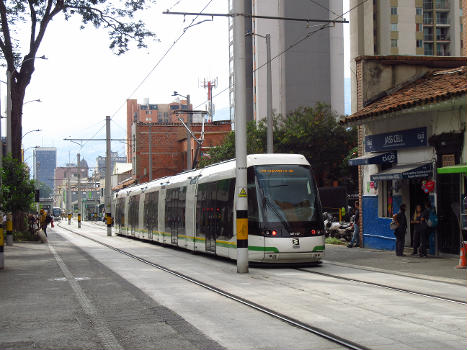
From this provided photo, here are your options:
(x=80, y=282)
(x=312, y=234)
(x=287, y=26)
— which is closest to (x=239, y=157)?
(x=312, y=234)

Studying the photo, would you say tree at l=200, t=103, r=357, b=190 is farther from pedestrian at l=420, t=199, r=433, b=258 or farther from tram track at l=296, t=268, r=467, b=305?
tram track at l=296, t=268, r=467, b=305

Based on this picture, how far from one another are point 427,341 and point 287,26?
3236 inches

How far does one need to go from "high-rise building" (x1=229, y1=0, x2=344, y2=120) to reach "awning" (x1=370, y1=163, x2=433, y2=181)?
63441 millimetres

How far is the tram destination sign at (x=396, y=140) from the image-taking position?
21.5 metres

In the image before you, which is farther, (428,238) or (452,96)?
(428,238)

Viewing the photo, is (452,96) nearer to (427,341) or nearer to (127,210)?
(427,341)

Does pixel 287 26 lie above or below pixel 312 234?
above

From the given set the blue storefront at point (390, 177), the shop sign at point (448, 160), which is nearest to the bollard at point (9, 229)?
the blue storefront at point (390, 177)

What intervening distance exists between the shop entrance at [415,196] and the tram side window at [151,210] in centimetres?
1209

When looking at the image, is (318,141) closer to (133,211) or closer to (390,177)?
(133,211)

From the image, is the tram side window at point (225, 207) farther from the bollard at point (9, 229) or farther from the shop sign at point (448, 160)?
the bollard at point (9, 229)

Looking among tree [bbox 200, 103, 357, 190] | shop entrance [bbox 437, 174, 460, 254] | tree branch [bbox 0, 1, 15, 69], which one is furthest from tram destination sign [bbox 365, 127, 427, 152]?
tree [bbox 200, 103, 357, 190]

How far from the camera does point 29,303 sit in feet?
38.7

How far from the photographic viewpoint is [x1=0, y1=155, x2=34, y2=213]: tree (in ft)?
104
